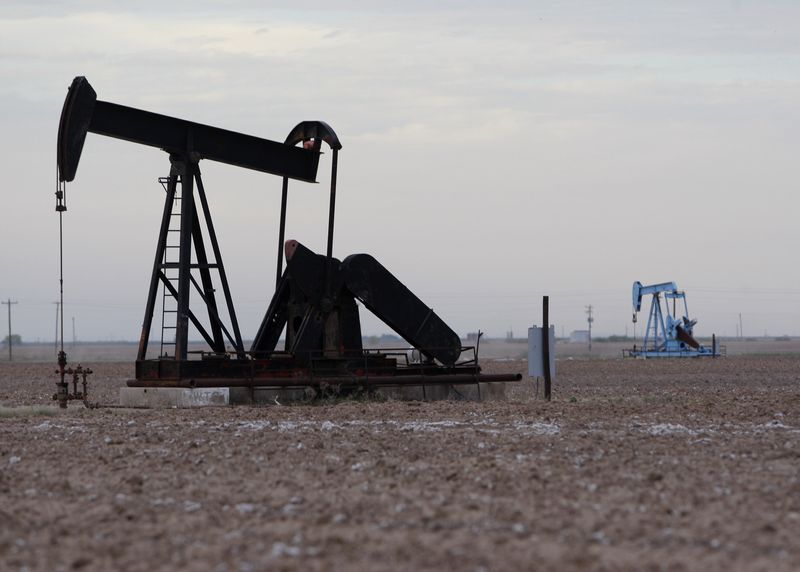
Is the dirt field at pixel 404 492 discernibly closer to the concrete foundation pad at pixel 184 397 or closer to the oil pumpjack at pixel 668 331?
the concrete foundation pad at pixel 184 397

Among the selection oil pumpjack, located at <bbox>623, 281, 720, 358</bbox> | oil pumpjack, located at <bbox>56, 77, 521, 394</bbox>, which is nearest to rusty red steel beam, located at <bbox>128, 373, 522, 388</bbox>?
oil pumpjack, located at <bbox>56, 77, 521, 394</bbox>

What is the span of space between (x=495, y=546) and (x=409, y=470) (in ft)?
9.67

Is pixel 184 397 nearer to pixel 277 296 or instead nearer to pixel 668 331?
pixel 277 296

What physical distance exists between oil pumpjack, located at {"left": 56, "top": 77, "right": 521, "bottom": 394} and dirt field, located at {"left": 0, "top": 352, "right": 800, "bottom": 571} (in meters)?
2.35

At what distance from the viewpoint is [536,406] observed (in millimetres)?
16609

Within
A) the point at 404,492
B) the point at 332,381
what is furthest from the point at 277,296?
the point at 404,492

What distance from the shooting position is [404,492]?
8578 millimetres

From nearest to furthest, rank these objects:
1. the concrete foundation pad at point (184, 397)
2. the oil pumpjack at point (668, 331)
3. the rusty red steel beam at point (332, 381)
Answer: the concrete foundation pad at point (184, 397) < the rusty red steel beam at point (332, 381) < the oil pumpjack at point (668, 331)

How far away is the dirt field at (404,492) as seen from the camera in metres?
6.59

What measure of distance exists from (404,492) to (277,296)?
977cm

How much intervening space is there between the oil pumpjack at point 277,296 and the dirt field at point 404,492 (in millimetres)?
2351

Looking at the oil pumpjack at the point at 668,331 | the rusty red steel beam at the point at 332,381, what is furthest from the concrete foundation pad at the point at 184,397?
the oil pumpjack at the point at 668,331

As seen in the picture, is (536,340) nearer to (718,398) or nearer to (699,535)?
(718,398)

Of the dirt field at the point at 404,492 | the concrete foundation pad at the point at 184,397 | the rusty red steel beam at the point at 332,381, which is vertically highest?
the rusty red steel beam at the point at 332,381
